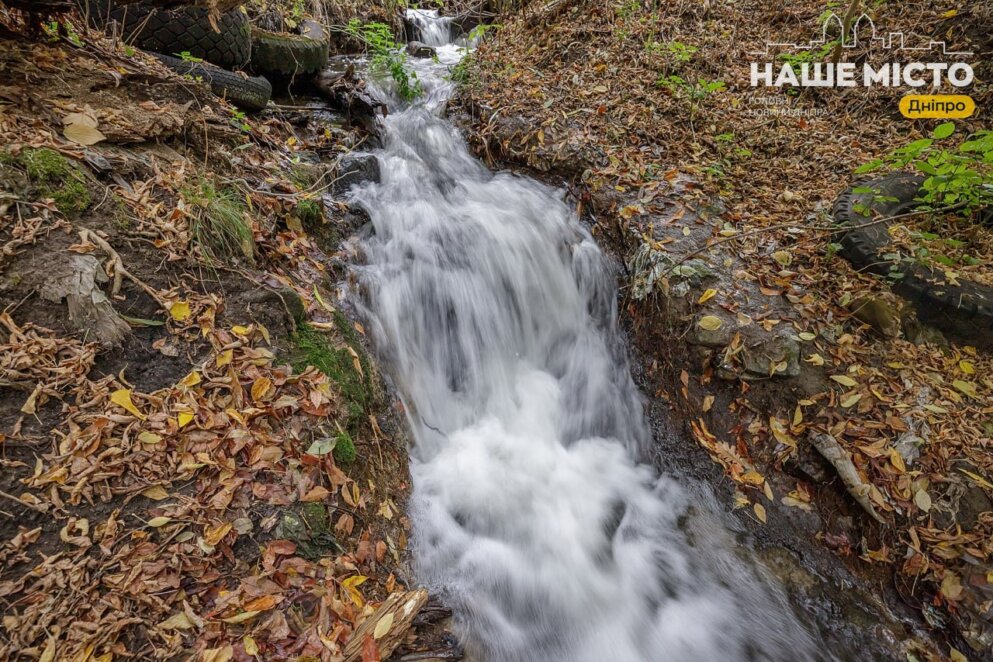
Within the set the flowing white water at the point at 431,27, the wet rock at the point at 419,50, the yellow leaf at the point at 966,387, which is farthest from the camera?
the flowing white water at the point at 431,27

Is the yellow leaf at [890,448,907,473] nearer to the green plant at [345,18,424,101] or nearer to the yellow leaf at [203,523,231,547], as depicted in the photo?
the yellow leaf at [203,523,231,547]

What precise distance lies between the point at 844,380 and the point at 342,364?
4.02 meters

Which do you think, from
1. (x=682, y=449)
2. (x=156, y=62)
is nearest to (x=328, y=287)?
(x=156, y=62)

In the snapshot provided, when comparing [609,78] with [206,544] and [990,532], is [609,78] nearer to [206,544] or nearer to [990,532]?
[990,532]

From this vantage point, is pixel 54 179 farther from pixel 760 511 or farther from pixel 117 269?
pixel 760 511

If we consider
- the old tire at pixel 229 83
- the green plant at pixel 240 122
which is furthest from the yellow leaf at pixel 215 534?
the old tire at pixel 229 83

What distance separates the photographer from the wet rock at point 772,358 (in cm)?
379

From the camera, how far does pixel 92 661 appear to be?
1.67 metres

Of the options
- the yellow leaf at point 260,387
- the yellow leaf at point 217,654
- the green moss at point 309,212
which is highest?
the green moss at point 309,212

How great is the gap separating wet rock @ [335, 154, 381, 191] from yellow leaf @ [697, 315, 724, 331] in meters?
4.13

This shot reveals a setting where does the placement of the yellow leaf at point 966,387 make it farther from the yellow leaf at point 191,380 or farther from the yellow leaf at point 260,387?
the yellow leaf at point 191,380

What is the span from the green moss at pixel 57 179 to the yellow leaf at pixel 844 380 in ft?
18.3

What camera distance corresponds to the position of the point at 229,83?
4.76m

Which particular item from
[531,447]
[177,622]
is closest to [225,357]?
[177,622]
